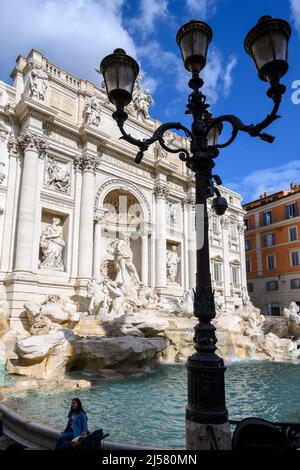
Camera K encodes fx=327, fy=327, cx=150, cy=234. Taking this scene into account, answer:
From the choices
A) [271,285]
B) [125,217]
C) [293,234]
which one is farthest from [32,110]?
[271,285]

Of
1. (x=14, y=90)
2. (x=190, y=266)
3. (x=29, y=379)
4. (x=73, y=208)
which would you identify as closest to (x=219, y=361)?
(x=29, y=379)

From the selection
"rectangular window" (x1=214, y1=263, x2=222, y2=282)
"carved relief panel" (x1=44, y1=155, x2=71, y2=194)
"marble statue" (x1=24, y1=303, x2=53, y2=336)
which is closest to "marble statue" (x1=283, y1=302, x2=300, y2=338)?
"rectangular window" (x1=214, y1=263, x2=222, y2=282)

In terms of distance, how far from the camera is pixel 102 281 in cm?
1411

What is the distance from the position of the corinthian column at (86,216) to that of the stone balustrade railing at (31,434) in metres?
11.0

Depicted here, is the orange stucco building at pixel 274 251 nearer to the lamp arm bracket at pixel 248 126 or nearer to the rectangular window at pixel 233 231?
the rectangular window at pixel 233 231

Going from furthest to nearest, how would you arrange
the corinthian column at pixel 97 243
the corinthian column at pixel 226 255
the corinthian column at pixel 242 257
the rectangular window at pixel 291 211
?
1. the rectangular window at pixel 291 211
2. the corinthian column at pixel 242 257
3. the corinthian column at pixel 226 255
4. the corinthian column at pixel 97 243

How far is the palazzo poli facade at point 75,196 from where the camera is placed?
46.2 feet

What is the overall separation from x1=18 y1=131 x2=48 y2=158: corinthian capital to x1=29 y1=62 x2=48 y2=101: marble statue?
188cm

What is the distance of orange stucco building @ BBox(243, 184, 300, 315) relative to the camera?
2728 centimetres

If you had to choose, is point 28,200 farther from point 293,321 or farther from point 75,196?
point 293,321

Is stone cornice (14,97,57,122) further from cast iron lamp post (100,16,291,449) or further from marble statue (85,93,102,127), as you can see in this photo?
cast iron lamp post (100,16,291,449)

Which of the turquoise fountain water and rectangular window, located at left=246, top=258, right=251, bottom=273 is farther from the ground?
rectangular window, located at left=246, top=258, right=251, bottom=273

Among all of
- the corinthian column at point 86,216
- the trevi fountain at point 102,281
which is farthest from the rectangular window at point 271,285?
the corinthian column at point 86,216
